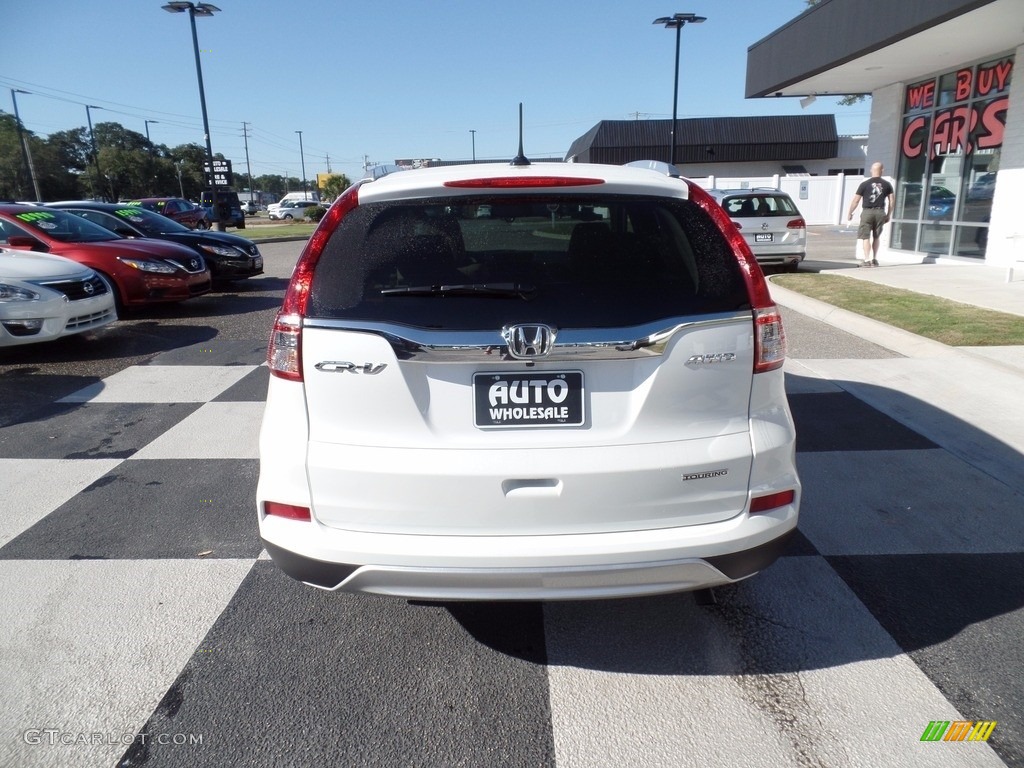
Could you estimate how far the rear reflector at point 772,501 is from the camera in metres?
2.43

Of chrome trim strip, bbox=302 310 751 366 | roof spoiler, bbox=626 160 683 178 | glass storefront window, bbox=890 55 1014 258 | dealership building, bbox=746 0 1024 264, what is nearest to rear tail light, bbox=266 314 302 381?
chrome trim strip, bbox=302 310 751 366

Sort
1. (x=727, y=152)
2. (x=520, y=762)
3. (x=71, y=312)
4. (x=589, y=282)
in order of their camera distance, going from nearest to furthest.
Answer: (x=520, y=762)
(x=589, y=282)
(x=71, y=312)
(x=727, y=152)

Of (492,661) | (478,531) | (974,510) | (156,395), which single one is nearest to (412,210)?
(478,531)

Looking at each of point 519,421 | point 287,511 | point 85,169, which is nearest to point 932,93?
point 519,421

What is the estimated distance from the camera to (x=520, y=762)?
225cm

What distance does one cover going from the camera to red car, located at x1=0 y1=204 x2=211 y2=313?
374 inches

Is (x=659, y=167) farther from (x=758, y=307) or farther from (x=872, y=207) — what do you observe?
(x=872, y=207)

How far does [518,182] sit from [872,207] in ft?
45.4

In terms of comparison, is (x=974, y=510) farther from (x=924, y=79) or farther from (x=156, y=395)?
(x=924, y=79)

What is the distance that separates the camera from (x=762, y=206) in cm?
1386

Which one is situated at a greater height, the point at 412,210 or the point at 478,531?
the point at 412,210

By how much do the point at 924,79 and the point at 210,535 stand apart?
16291 mm

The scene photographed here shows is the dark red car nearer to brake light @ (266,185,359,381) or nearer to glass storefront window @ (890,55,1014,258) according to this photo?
glass storefront window @ (890,55,1014,258)

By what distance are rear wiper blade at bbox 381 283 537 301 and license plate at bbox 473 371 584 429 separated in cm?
27
